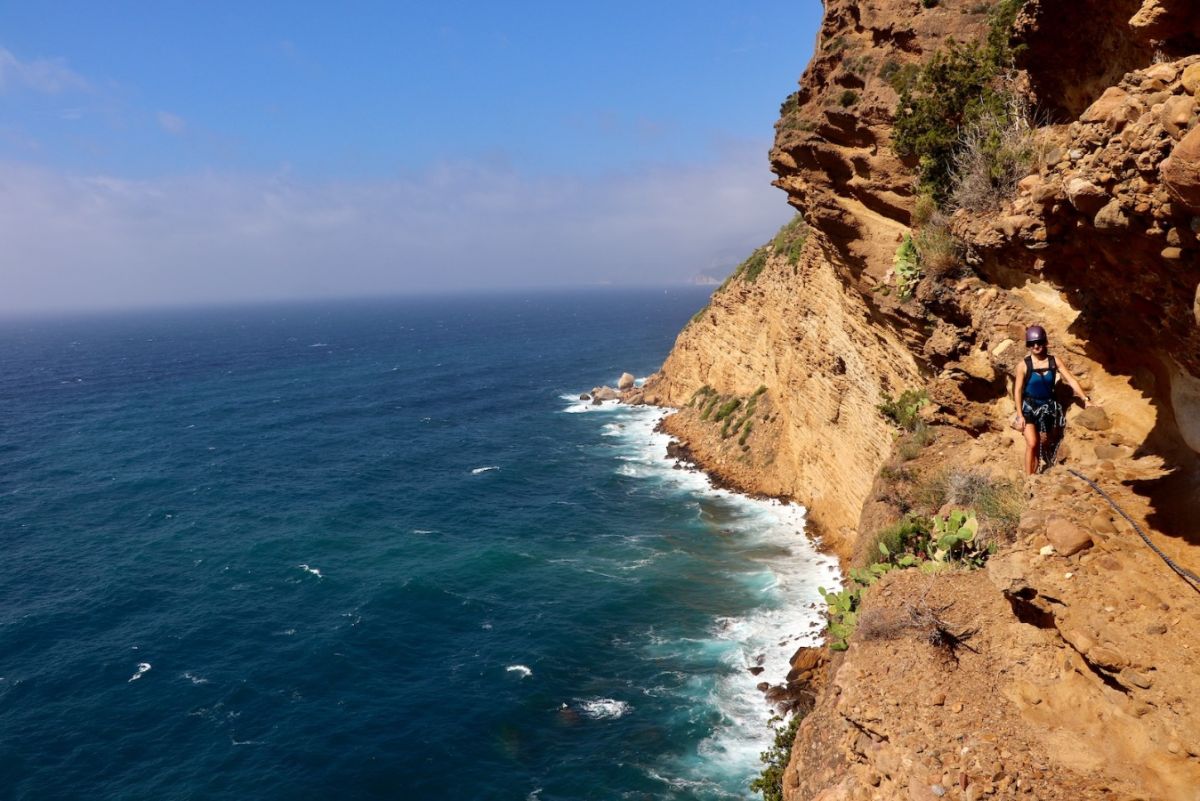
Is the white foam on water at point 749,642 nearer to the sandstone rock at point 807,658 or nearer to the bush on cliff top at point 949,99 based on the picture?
the sandstone rock at point 807,658

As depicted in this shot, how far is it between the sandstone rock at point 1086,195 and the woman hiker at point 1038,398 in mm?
3628

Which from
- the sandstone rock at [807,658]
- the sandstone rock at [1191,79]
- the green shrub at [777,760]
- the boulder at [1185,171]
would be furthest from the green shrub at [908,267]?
the boulder at [1185,171]

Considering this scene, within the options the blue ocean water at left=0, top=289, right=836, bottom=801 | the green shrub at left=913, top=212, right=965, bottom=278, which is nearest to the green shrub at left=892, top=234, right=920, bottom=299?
the green shrub at left=913, top=212, right=965, bottom=278

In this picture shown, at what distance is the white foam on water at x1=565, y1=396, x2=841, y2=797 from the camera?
82.5ft

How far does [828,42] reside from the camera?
96.5 ft

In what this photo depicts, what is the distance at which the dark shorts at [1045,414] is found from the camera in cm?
1330

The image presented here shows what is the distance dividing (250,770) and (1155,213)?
3069 centimetres

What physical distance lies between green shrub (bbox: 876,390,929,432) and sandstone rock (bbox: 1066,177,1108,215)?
50.9 ft

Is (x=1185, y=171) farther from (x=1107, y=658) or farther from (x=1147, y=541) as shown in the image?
(x=1107, y=658)

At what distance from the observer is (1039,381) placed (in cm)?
1307

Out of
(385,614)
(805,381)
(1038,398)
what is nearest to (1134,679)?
(1038,398)

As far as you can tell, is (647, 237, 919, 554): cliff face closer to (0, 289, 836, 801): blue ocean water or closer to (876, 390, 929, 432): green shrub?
(876, 390, 929, 432): green shrub

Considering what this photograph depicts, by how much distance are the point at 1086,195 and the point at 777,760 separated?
19.6 m

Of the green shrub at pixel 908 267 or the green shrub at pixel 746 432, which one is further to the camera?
the green shrub at pixel 746 432
